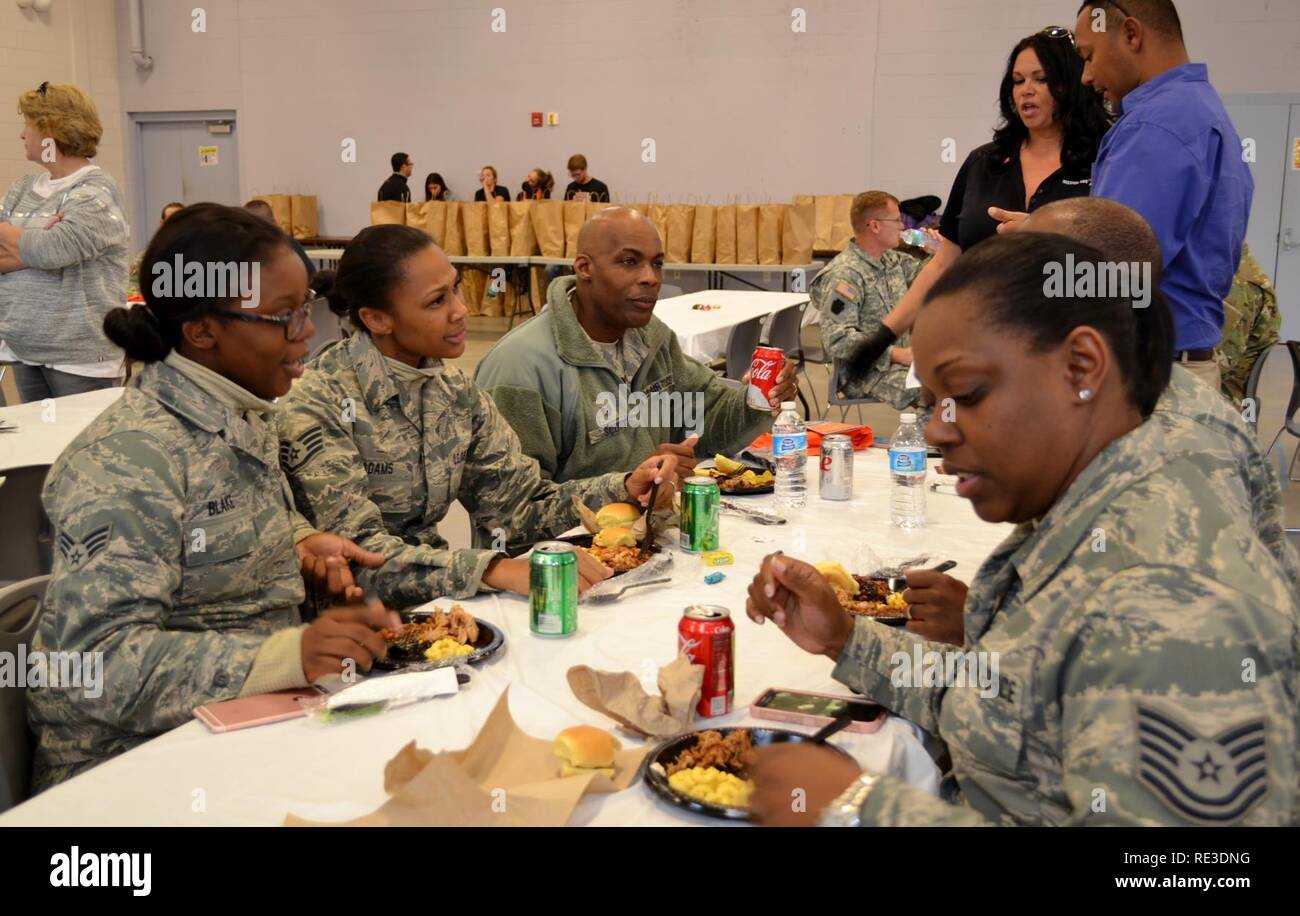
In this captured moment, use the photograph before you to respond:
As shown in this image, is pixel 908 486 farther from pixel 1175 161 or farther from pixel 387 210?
pixel 387 210

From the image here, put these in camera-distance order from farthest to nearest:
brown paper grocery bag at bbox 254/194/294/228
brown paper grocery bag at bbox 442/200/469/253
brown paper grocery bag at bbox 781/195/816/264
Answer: brown paper grocery bag at bbox 254/194/294/228, brown paper grocery bag at bbox 442/200/469/253, brown paper grocery bag at bbox 781/195/816/264

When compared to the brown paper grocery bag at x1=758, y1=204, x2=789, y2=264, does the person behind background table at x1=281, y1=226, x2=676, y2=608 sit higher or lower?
lower

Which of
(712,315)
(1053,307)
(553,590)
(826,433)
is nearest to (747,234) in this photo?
(712,315)

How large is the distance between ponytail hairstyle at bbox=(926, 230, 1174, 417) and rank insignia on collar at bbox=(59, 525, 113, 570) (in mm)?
1275

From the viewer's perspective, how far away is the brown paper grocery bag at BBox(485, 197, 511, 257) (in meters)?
13.2

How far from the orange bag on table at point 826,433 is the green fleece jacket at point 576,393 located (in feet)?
0.19

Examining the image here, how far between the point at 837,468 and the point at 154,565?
1.81m

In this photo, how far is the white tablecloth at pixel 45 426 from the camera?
3.35 m

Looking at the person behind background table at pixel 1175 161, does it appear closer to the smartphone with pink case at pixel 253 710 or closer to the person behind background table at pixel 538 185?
the smartphone with pink case at pixel 253 710

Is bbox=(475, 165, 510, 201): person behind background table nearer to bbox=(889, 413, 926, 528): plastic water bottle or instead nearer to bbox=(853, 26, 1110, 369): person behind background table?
bbox=(853, 26, 1110, 369): person behind background table

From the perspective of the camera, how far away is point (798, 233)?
39.9ft

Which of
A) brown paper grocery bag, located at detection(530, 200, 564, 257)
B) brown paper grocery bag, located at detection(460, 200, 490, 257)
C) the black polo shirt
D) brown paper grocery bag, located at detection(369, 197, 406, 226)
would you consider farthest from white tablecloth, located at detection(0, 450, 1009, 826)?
brown paper grocery bag, located at detection(369, 197, 406, 226)
